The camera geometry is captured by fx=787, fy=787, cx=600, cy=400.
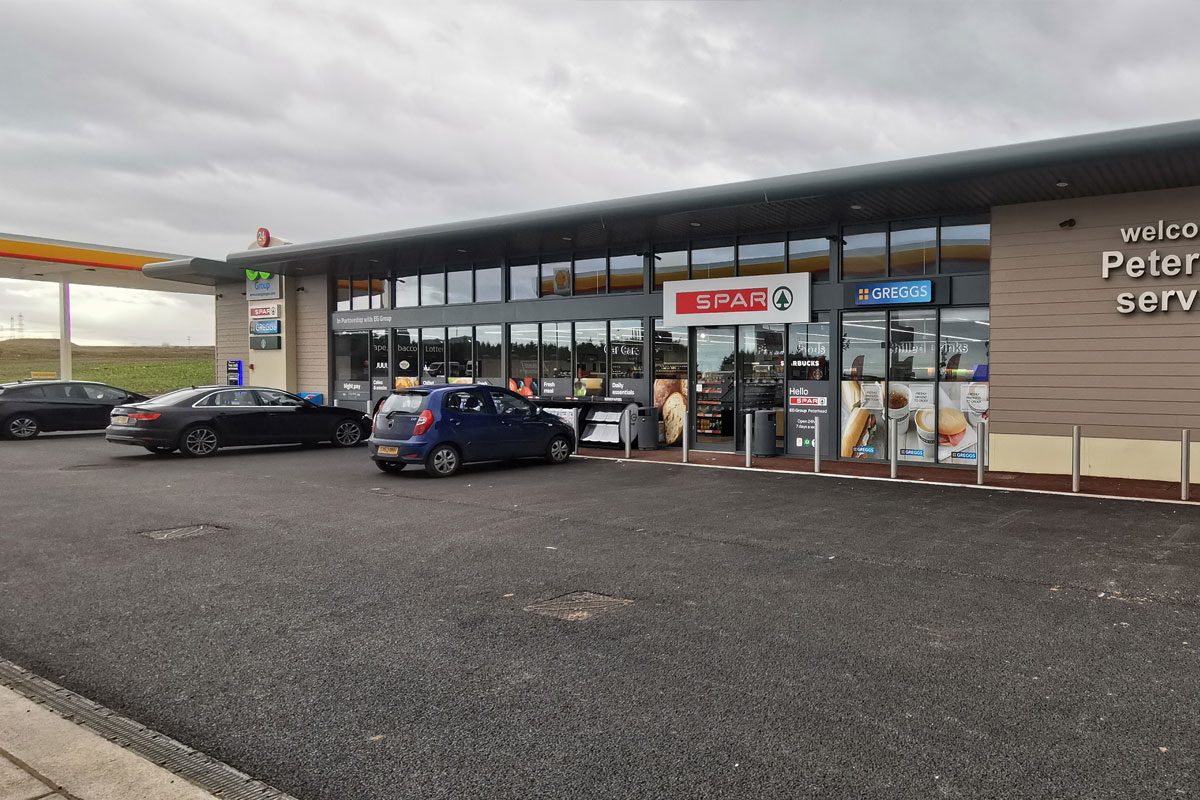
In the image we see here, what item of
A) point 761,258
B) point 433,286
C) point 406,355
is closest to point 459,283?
point 433,286

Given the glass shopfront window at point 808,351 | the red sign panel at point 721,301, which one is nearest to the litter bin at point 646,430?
the red sign panel at point 721,301

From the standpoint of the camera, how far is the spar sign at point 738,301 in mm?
14781

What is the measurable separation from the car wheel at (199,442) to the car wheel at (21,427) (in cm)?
625

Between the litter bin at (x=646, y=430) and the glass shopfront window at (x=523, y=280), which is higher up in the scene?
the glass shopfront window at (x=523, y=280)

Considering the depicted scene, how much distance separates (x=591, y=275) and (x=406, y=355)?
6.34 metres

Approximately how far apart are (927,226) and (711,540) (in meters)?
8.92

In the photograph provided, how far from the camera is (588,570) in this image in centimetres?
630

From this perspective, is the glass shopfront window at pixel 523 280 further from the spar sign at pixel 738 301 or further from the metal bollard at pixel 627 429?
the metal bollard at pixel 627 429

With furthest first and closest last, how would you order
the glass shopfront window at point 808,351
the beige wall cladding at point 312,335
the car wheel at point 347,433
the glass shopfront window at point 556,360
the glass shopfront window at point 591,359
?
the beige wall cladding at point 312,335 < the glass shopfront window at point 556,360 < the glass shopfront window at point 591,359 < the car wheel at point 347,433 < the glass shopfront window at point 808,351

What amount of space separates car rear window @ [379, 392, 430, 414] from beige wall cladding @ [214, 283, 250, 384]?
1452 centimetres

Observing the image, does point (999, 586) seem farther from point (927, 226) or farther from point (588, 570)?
point (927, 226)

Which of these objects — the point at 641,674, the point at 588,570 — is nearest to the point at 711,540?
the point at 588,570

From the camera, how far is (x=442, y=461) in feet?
40.1

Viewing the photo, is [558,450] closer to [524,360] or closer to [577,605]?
[524,360]
